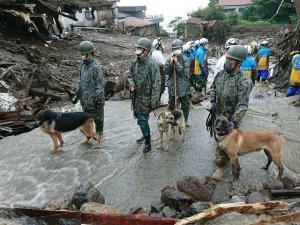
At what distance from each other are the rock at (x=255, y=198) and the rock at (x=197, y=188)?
0.59 meters

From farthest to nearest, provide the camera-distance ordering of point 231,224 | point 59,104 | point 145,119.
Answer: point 59,104
point 145,119
point 231,224

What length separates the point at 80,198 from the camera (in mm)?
5551

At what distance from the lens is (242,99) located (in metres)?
5.93

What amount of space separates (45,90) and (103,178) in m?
7.41

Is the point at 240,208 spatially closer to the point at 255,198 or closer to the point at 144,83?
the point at 255,198

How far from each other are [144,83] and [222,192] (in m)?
2.70

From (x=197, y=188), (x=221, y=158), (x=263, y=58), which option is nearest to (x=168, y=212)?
(x=197, y=188)

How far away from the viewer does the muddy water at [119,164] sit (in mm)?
6465

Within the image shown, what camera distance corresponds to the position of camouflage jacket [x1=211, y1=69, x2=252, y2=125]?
5926 mm

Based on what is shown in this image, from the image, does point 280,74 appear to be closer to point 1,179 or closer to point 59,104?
point 59,104

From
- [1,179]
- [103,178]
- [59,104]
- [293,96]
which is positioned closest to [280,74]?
[293,96]

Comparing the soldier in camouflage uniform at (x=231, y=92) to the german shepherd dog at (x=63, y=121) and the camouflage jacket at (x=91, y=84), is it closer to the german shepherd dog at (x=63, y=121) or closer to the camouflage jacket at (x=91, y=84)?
the camouflage jacket at (x=91, y=84)

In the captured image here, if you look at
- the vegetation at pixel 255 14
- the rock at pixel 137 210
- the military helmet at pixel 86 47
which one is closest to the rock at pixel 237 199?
the rock at pixel 137 210

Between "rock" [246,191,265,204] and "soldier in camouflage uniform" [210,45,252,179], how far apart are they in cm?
102
